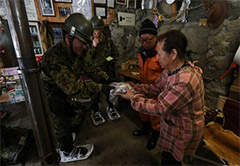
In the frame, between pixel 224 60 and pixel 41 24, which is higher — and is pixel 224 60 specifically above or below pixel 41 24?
below

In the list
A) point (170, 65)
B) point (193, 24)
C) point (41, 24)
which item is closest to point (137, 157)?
point (170, 65)

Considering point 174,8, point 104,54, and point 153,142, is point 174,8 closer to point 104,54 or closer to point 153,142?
point 104,54

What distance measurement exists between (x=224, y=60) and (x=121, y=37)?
9.83 ft

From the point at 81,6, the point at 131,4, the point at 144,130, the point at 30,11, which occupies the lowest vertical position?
the point at 144,130

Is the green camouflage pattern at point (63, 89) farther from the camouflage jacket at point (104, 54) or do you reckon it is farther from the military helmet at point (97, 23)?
the military helmet at point (97, 23)

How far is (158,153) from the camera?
6.79 feet

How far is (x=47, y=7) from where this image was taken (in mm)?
3039

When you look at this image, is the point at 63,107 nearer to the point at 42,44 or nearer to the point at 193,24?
the point at 42,44

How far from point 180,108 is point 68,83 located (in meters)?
1.27

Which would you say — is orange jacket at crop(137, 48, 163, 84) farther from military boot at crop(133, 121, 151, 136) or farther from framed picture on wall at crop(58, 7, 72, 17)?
framed picture on wall at crop(58, 7, 72, 17)

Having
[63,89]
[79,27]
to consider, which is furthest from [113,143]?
[79,27]

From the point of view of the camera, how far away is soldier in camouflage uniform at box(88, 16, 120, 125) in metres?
2.86

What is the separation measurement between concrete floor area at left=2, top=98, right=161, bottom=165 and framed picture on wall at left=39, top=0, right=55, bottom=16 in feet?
8.97

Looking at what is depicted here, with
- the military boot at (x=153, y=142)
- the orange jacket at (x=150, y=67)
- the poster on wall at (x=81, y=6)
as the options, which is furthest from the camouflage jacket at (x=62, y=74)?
the poster on wall at (x=81, y=6)
